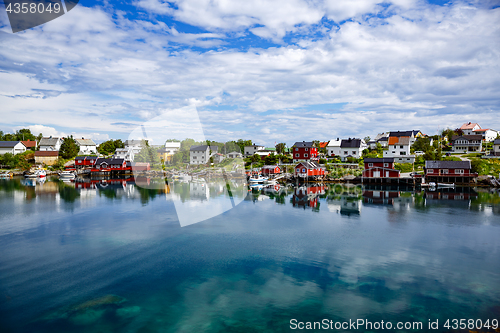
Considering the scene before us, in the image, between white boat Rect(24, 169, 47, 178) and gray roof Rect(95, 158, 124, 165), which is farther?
gray roof Rect(95, 158, 124, 165)

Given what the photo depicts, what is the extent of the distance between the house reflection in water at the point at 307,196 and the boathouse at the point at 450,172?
47.5 ft

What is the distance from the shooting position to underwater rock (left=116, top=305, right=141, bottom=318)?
924 centimetres

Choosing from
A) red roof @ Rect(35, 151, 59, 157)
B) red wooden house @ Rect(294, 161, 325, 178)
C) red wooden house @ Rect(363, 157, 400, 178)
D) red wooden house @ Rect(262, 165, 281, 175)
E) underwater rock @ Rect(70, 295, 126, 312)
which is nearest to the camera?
underwater rock @ Rect(70, 295, 126, 312)

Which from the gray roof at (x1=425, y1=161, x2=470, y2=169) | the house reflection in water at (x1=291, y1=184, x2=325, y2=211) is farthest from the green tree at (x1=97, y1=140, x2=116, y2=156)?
the gray roof at (x1=425, y1=161, x2=470, y2=169)

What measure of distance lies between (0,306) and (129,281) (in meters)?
3.83

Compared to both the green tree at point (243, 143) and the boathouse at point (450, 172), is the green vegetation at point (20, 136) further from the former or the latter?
the boathouse at point (450, 172)

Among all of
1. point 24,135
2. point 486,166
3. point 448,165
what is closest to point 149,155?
point 448,165

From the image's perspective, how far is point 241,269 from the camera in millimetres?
12625

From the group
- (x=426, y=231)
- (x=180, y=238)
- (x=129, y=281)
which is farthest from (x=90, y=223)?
(x=426, y=231)

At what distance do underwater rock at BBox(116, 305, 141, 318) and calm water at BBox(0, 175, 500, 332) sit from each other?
0.18 ft

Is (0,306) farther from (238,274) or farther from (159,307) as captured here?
(238,274)

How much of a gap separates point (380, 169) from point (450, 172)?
8.23m

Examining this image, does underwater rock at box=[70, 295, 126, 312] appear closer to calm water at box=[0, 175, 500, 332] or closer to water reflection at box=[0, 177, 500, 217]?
calm water at box=[0, 175, 500, 332]

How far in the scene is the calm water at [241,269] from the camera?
9266 mm
